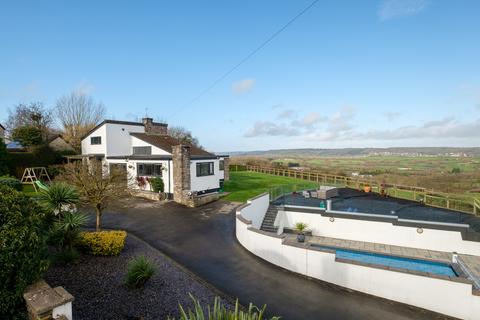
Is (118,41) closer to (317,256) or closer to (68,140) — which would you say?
(317,256)

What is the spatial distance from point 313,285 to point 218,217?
8349 millimetres

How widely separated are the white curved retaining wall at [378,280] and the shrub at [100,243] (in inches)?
214

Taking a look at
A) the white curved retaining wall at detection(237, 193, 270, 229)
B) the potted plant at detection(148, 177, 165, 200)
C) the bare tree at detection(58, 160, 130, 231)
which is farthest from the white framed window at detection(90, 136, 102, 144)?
the white curved retaining wall at detection(237, 193, 270, 229)

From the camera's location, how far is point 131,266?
23.2 ft

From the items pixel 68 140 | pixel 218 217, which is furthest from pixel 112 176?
pixel 68 140

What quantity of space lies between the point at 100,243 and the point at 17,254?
4.83 m

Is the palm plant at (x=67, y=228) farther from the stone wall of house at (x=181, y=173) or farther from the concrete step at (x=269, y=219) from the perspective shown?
the stone wall of house at (x=181, y=173)

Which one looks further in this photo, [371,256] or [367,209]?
[367,209]

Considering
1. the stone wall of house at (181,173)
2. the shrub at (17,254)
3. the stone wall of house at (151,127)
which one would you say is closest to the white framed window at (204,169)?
the stone wall of house at (181,173)

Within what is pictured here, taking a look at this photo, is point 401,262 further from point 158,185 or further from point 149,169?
point 149,169

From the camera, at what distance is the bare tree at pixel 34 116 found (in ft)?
103

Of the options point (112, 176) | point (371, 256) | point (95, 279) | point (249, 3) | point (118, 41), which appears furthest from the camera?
point (118, 41)

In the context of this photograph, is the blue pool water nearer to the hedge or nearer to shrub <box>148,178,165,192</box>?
shrub <box>148,178,165,192</box>

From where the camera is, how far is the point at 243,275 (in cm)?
910
